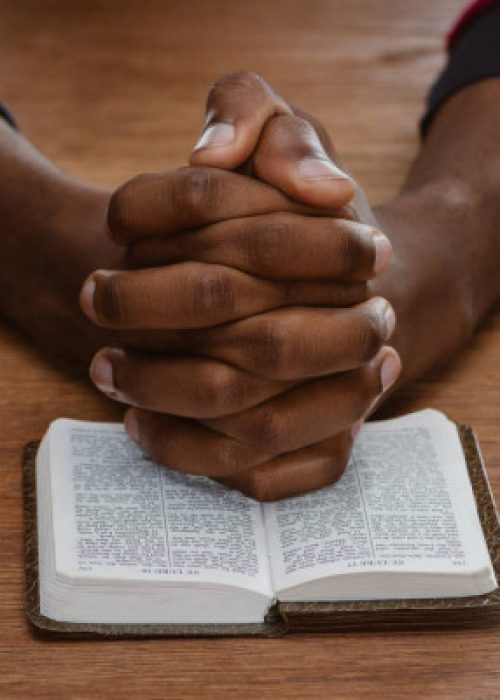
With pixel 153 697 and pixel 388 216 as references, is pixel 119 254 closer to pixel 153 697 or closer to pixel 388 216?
pixel 388 216

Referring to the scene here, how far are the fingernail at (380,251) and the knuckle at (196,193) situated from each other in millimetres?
128

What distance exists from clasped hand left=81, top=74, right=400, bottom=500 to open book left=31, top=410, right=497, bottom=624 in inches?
1.1

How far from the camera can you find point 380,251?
3.22 ft

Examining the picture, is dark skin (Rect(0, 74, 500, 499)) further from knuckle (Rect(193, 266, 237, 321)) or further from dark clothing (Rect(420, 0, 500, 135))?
dark clothing (Rect(420, 0, 500, 135))

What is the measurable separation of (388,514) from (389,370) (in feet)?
0.40

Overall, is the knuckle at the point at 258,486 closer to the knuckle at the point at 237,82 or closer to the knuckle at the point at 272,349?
the knuckle at the point at 272,349

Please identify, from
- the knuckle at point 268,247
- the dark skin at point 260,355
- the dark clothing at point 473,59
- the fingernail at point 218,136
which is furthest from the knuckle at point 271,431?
the dark clothing at point 473,59

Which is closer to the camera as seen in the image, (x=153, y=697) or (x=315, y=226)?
(x=153, y=697)

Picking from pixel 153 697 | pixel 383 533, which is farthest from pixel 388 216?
pixel 153 697

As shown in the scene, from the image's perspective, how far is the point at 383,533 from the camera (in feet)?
3.03

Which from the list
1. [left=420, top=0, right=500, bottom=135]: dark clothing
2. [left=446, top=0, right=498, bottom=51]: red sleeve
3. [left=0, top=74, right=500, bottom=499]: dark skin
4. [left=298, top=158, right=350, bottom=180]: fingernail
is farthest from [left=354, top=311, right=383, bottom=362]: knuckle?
[left=446, top=0, right=498, bottom=51]: red sleeve

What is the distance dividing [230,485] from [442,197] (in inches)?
16.3

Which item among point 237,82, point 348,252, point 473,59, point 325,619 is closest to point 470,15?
point 473,59

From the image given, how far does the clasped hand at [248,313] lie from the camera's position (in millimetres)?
942
